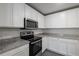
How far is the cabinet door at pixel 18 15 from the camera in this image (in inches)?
47.8

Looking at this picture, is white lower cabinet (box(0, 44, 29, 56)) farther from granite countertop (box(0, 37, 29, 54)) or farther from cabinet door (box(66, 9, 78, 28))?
cabinet door (box(66, 9, 78, 28))

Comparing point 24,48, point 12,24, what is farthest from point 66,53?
point 12,24

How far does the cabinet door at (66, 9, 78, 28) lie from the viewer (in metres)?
1.90

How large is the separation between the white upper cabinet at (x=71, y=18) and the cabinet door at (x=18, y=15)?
166 cm

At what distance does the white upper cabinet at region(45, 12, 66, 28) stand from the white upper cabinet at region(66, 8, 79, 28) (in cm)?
15

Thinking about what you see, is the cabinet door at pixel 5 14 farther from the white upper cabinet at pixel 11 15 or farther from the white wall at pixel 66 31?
the white wall at pixel 66 31

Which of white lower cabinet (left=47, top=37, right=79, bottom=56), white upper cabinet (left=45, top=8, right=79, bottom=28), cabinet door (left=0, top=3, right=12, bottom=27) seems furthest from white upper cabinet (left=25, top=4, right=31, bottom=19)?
white lower cabinet (left=47, top=37, right=79, bottom=56)

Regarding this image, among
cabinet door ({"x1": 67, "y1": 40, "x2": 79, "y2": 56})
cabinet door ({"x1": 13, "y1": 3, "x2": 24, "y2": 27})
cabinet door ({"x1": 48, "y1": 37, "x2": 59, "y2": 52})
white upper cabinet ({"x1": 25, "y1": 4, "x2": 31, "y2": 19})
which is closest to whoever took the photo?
→ cabinet door ({"x1": 13, "y1": 3, "x2": 24, "y2": 27})

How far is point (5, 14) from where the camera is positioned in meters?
1.03

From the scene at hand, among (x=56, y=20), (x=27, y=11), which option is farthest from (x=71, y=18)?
(x=27, y=11)

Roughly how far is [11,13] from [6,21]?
0.22m

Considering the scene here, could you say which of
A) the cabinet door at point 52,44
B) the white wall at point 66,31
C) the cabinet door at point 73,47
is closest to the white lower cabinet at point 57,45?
the cabinet door at point 52,44

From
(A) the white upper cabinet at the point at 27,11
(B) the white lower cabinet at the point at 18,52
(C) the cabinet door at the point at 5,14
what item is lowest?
(B) the white lower cabinet at the point at 18,52

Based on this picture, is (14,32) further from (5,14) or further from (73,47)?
(73,47)
